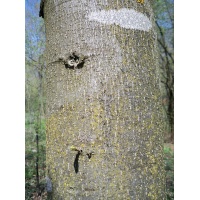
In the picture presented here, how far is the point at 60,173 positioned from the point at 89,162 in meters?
0.12

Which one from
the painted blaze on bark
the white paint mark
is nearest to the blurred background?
the painted blaze on bark

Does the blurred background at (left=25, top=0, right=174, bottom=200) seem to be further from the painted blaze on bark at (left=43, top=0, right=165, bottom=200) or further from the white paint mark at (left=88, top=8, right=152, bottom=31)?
the white paint mark at (left=88, top=8, right=152, bottom=31)

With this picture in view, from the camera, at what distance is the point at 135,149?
0.83 m

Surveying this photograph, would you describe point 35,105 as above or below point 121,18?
below

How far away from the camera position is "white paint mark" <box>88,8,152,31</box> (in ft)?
2.83

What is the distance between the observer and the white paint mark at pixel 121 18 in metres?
0.86

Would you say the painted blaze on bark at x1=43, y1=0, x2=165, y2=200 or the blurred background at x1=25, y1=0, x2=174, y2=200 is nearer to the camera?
the painted blaze on bark at x1=43, y1=0, x2=165, y2=200

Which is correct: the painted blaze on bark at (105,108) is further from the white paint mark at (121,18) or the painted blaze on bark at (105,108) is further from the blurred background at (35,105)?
the blurred background at (35,105)

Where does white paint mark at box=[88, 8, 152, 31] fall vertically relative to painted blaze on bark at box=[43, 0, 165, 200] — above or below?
above

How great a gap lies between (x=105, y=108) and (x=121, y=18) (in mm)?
332

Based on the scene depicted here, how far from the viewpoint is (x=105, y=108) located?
0.83 m

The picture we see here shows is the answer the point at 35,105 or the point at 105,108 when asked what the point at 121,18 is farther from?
the point at 35,105

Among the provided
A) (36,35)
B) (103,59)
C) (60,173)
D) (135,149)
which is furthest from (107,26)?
(36,35)

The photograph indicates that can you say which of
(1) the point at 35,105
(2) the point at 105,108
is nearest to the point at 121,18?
(2) the point at 105,108
